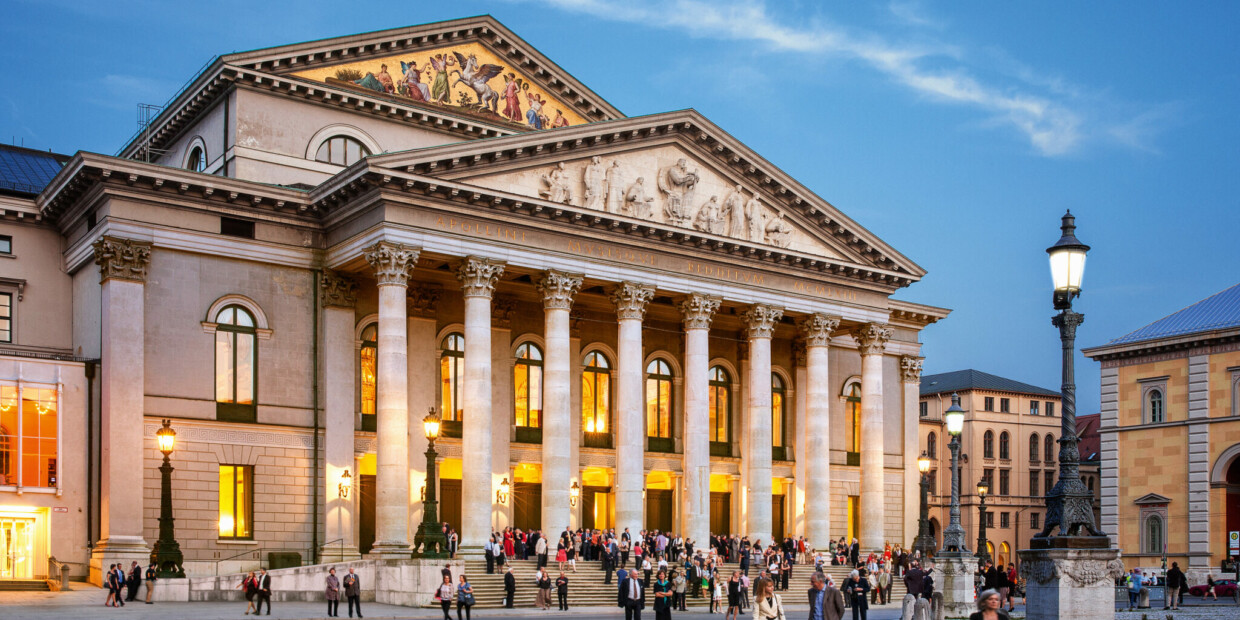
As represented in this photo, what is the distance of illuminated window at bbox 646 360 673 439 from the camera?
49562 millimetres

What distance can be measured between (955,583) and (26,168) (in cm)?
3720

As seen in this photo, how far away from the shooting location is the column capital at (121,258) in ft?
120

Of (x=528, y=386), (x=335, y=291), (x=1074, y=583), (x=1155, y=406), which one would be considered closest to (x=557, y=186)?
(x=335, y=291)

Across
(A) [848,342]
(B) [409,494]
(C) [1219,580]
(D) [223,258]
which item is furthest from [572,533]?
(C) [1219,580]

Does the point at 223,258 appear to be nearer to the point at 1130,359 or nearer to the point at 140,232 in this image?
the point at 140,232

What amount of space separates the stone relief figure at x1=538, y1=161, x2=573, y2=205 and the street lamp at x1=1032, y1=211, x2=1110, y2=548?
88.3 ft

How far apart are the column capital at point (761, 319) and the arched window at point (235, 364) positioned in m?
17.5

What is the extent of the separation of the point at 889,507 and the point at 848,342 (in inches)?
286

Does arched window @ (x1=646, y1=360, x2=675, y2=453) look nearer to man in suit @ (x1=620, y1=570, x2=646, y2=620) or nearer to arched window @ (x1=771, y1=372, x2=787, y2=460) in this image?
arched window @ (x1=771, y1=372, x2=787, y2=460)

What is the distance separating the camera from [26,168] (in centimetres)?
4869

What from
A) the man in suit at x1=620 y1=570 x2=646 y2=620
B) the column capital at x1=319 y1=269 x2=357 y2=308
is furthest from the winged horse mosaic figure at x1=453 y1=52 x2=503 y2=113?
the man in suit at x1=620 y1=570 x2=646 y2=620

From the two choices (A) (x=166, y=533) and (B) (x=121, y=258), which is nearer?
(A) (x=166, y=533)

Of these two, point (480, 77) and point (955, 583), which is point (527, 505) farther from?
point (955, 583)

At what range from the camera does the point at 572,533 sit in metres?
41.4
